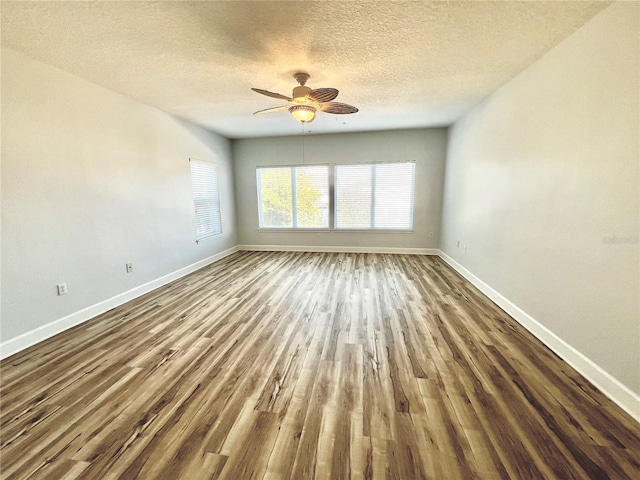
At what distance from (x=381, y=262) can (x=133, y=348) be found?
4.14 m

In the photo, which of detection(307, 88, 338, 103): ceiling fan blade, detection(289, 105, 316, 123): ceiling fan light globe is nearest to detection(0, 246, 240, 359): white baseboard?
detection(289, 105, 316, 123): ceiling fan light globe

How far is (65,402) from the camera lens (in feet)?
5.80

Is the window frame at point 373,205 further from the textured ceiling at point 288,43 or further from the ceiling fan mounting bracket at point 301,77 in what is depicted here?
the ceiling fan mounting bracket at point 301,77

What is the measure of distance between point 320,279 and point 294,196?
8.60 feet

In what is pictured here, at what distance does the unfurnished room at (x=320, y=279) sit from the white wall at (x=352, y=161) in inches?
51.6

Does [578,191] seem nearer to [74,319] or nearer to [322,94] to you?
[322,94]

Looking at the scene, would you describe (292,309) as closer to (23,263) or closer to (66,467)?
(66,467)

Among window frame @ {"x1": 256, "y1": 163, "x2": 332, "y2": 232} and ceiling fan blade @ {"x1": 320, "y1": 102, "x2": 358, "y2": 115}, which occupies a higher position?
ceiling fan blade @ {"x1": 320, "y1": 102, "x2": 358, "y2": 115}

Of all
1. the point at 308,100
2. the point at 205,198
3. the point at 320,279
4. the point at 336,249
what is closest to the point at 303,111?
the point at 308,100

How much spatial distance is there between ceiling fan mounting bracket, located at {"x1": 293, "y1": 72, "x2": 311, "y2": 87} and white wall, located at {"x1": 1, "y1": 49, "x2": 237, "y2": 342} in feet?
7.65

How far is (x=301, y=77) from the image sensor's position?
2748 mm

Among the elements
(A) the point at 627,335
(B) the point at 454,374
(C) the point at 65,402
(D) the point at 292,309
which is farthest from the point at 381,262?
(C) the point at 65,402

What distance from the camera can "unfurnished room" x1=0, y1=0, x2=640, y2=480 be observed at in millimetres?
1478

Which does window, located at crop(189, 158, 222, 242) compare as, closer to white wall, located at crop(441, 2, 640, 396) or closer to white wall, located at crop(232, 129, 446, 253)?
white wall, located at crop(232, 129, 446, 253)
